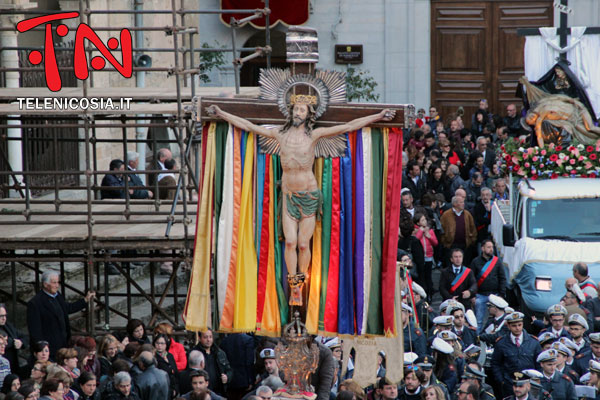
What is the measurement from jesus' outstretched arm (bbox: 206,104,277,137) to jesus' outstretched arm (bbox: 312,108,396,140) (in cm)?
36

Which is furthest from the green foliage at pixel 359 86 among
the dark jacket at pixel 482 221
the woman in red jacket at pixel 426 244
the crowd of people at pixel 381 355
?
the crowd of people at pixel 381 355

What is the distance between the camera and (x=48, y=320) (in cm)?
1334

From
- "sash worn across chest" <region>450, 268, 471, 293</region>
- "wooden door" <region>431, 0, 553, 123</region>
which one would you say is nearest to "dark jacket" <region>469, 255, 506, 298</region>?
"sash worn across chest" <region>450, 268, 471, 293</region>

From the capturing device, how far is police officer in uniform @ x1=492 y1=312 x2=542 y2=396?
547 inches

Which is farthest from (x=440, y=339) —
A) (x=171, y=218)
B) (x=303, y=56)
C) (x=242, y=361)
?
(x=303, y=56)

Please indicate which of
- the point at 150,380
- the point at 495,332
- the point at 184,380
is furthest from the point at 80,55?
the point at 495,332

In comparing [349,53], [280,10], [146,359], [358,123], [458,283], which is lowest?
[146,359]

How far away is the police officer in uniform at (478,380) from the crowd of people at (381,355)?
2 centimetres

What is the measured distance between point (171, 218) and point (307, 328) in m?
4.46

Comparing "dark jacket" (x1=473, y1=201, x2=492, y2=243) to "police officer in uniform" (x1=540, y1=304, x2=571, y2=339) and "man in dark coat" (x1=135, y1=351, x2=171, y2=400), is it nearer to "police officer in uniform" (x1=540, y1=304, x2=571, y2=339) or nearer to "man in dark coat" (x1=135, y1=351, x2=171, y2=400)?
"police officer in uniform" (x1=540, y1=304, x2=571, y2=339)

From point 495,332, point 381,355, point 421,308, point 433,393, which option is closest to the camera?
point 433,393

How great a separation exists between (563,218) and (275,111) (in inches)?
346

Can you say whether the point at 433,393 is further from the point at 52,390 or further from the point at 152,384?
the point at 52,390

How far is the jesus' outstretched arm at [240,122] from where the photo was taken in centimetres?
949
